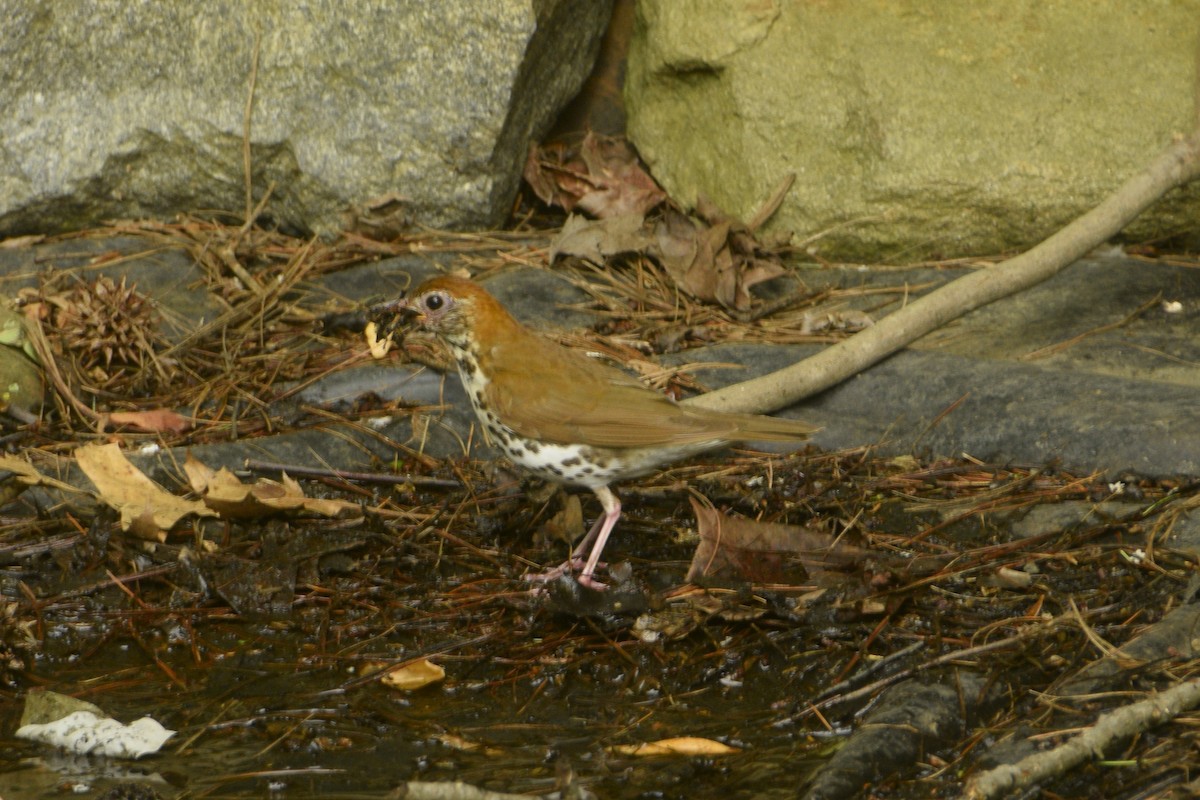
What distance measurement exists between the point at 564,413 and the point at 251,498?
1133 mm

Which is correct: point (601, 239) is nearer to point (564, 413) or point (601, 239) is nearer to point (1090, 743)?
point (564, 413)

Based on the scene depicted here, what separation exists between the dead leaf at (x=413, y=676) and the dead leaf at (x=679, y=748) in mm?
662

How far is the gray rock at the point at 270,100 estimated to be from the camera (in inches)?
258

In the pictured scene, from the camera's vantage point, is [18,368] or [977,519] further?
[18,368]

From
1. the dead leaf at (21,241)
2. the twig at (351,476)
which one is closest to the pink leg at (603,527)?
the twig at (351,476)

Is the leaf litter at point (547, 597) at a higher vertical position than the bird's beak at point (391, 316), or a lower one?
lower

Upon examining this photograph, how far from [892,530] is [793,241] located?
268 cm

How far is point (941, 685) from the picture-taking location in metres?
3.38

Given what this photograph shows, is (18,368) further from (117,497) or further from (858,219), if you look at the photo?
(858,219)

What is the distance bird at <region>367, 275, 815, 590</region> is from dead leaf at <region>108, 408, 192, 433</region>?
1.18 meters

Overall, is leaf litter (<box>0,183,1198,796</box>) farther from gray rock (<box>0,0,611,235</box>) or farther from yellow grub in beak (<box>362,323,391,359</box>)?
gray rock (<box>0,0,611,235</box>)

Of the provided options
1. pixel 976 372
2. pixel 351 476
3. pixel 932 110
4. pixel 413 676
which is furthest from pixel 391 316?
pixel 932 110

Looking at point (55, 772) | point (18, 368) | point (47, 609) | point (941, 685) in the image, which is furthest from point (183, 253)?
point (941, 685)

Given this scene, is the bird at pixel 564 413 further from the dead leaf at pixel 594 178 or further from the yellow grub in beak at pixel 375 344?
the dead leaf at pixel 594 178
